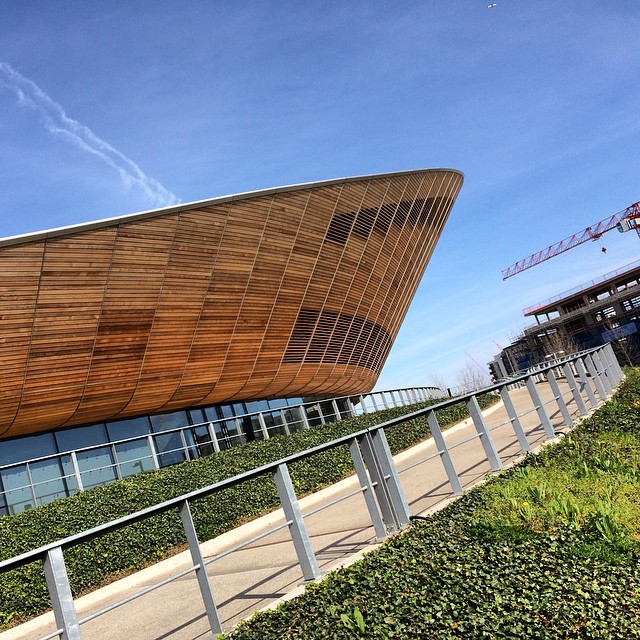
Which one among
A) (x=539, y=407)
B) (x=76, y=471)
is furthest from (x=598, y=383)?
(x=76, y=471)

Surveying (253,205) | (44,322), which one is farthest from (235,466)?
(253,205)

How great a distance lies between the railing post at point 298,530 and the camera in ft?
18.4

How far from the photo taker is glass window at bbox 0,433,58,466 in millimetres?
18172

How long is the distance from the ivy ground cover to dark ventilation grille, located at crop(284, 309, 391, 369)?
16.3m

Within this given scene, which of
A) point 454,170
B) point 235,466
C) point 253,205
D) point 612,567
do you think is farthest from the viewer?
point 454,170

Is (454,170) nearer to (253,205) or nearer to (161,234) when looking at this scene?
(253,205)

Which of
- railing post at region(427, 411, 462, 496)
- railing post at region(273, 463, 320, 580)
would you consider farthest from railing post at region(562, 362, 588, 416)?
railing post at region(273, 463, 320, 580)

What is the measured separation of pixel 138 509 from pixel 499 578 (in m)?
8.58

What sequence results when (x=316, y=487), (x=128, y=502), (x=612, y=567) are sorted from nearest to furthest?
(x=612, y=567), (x=128, y=502), (x=316, y=487)

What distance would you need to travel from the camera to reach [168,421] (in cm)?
2238

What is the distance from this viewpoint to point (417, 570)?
5.23 metres

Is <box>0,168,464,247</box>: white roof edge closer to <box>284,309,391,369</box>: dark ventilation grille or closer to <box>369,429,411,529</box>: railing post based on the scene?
<box>284,309,391,369</box>: dark ventilation grille

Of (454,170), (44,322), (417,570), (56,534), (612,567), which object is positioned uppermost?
(454,170)

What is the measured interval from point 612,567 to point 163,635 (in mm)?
3705
